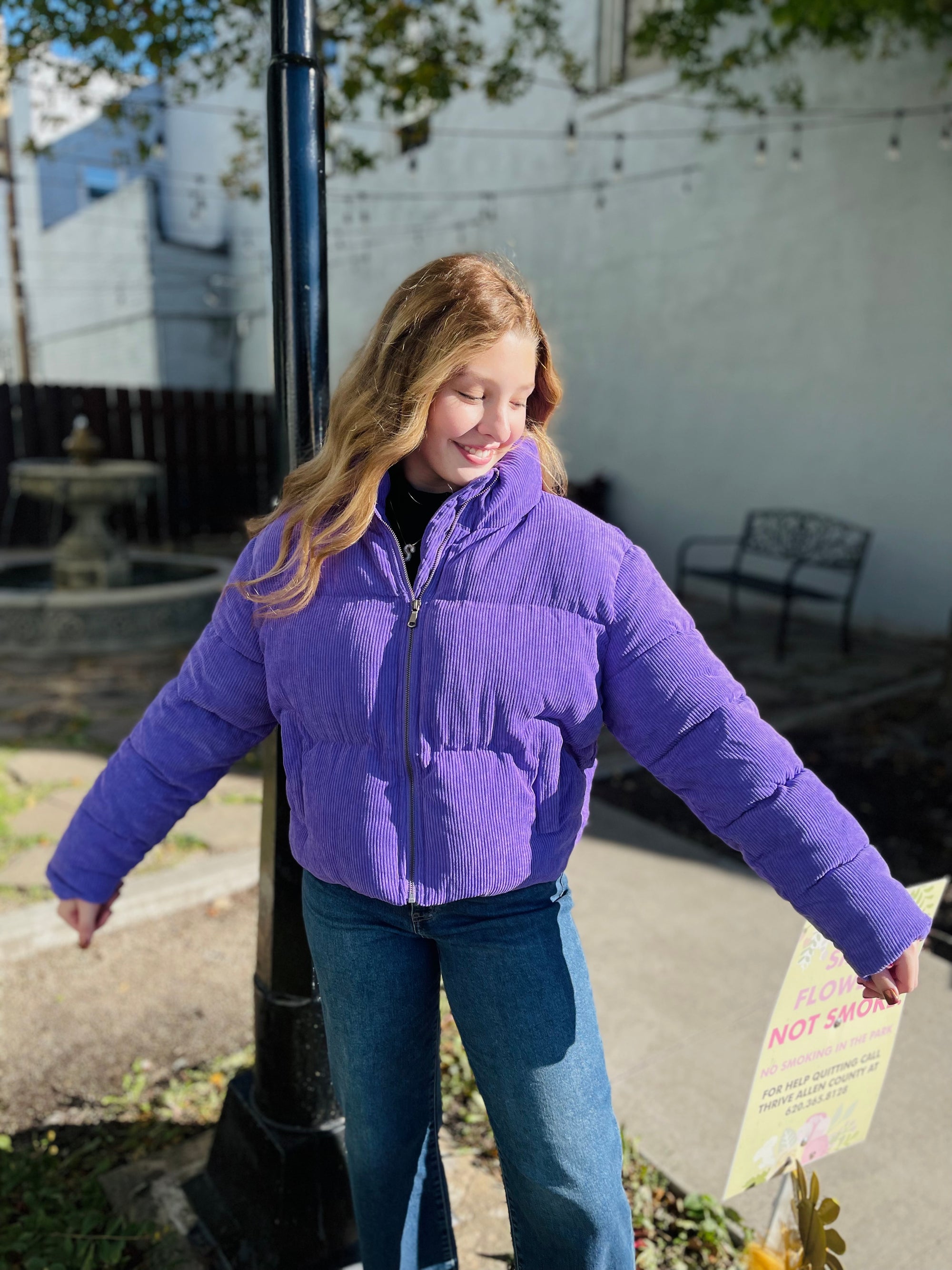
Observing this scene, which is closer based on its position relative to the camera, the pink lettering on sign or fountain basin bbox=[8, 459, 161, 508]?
the pink lettering on sign

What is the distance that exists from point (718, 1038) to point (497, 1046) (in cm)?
143

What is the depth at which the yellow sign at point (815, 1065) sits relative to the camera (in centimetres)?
147

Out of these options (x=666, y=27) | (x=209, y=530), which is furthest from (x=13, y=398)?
(x=666, y=27)

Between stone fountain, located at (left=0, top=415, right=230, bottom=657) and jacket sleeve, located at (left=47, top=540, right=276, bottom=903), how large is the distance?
→ 5496 mm

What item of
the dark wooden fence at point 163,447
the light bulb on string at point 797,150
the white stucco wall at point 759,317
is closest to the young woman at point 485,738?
the white stucco wall at point 759,317

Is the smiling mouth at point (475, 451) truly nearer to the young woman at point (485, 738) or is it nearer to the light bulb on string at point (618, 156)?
the young woman at point (485, 738)

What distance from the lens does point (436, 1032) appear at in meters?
1.47

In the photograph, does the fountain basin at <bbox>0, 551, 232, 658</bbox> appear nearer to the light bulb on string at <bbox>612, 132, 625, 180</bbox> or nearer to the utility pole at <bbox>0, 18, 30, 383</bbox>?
the light bulb on string at <bbox>612, 132, 625, 180</bbox>

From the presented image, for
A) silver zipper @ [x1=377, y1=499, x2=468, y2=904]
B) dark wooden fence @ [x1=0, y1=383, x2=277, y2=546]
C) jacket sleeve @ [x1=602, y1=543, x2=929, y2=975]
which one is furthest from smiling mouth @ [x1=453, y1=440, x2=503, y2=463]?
dark wooden fence @ [x1=0, y1=383, x2=277, y2=546]

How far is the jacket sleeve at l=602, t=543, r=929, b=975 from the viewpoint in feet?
3.99

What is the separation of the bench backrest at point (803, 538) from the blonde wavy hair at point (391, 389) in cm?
608

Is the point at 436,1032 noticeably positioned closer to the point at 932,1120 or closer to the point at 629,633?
the point at 629,633

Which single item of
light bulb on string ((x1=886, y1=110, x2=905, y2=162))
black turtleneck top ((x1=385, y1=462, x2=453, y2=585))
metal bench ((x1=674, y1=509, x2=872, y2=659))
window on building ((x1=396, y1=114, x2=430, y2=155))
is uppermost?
window on building ((x1=396, y1=114, x2=430, y2=155))

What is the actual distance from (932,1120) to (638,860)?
4.81 feet
